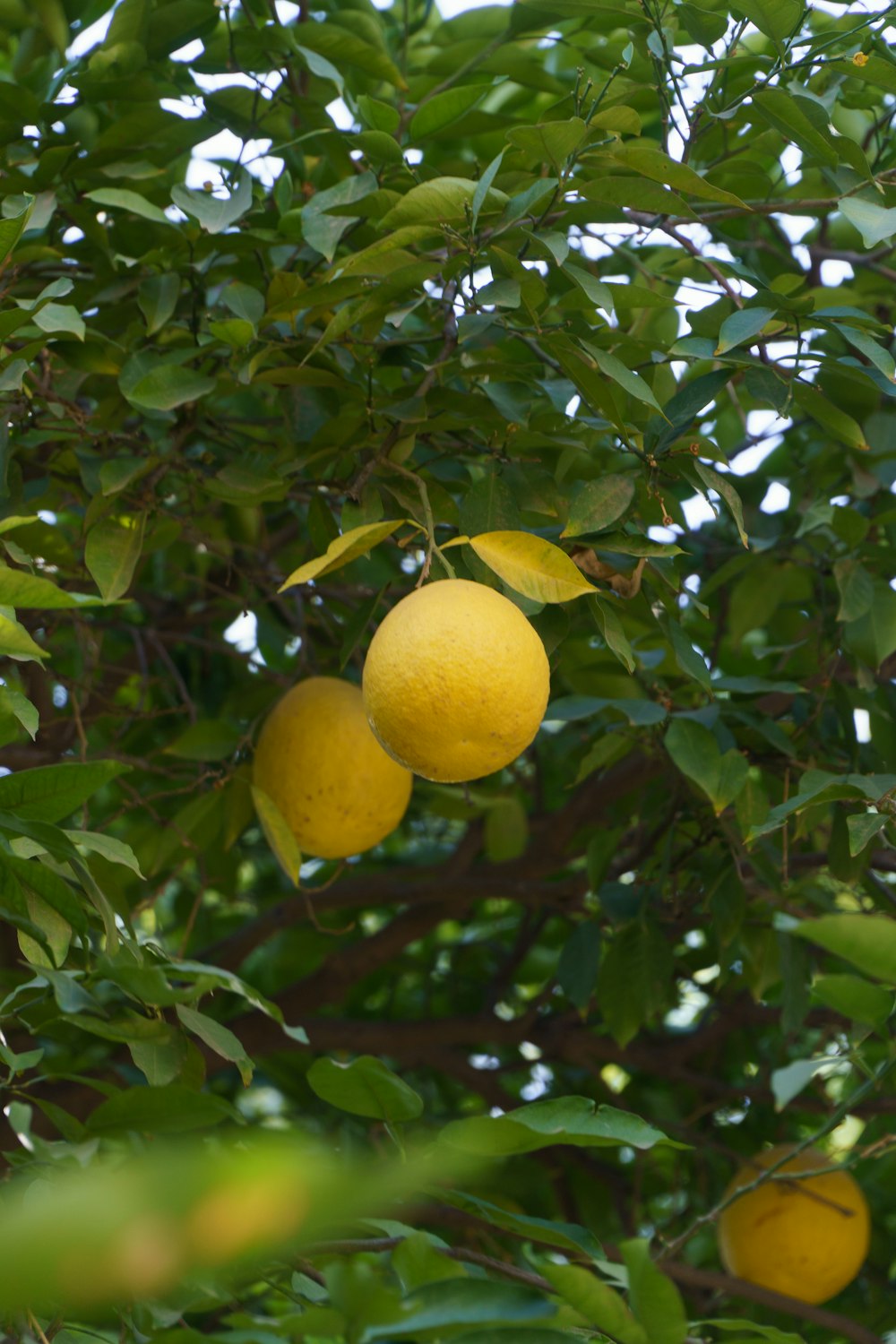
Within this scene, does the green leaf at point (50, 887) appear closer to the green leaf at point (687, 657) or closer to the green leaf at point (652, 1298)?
the green leaf at point (652, 1298)

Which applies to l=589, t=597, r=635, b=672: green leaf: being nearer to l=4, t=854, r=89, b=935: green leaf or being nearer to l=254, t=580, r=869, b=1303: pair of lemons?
l=254, t=580, r=869, b=1303: pair of lemons

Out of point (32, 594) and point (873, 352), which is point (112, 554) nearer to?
point (32, 594)

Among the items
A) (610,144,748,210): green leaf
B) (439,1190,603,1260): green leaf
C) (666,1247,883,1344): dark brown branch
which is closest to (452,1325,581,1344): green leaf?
(439,1190,603,1260): green leaf

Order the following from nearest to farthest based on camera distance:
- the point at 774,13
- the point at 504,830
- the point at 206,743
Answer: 1. the point at 774,13
2. the point at 206,743
3. the point at 504,830

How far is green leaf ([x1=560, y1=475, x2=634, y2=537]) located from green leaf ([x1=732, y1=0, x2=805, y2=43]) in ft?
1.64

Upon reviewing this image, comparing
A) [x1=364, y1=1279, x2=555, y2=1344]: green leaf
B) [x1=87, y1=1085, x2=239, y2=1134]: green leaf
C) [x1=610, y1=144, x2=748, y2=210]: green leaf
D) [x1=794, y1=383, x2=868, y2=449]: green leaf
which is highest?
[x1=610, y1=144, x2=748, y2=210]: green leaf

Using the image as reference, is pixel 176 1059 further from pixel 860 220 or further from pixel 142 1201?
pixel 860 220

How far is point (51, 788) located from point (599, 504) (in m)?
0.59

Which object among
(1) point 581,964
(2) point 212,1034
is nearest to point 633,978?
(1) point 581,964

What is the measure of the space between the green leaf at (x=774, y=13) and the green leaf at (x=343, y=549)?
0.67 m

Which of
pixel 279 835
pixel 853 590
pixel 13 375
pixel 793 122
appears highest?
pixel 793 122

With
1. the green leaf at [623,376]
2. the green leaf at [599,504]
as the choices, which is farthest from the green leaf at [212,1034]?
the green leaf at [623,376]

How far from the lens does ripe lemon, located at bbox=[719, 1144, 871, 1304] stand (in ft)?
7.11

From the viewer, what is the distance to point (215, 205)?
1546mm
